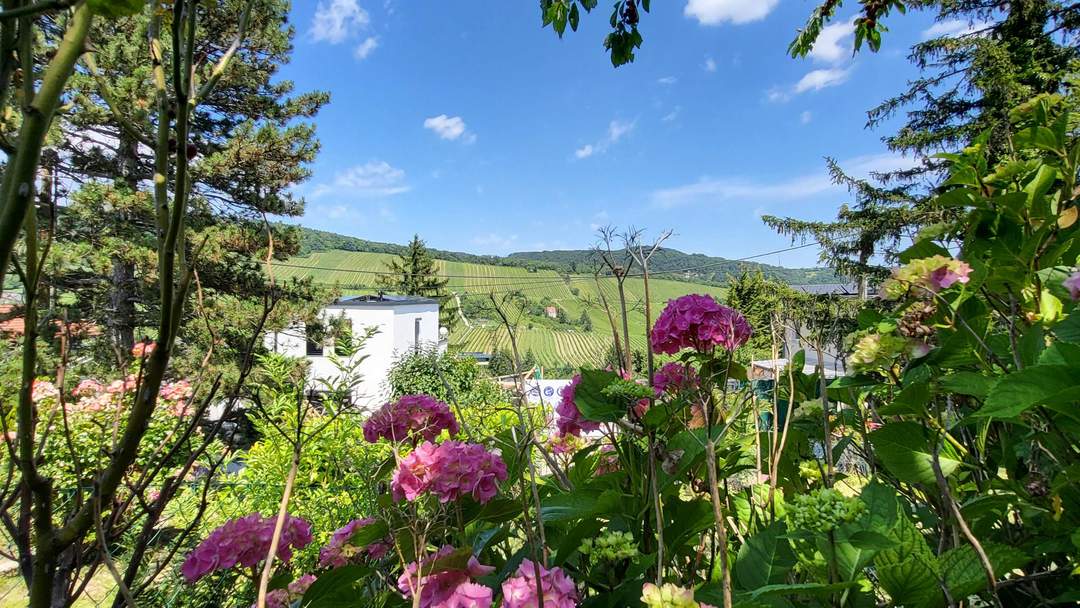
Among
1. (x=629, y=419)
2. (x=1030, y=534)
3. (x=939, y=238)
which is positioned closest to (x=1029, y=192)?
(x=939, y=238)

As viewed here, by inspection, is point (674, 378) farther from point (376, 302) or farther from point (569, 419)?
point (376, 302)

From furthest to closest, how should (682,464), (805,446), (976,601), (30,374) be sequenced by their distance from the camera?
(805,446) < (682,464) < (976,601) < (30,374)

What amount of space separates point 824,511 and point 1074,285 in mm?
502

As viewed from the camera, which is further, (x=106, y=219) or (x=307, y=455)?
(x=106, y=219)

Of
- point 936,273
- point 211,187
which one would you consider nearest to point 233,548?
point 936,273

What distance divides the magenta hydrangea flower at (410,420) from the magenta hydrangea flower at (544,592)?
22.2 inches

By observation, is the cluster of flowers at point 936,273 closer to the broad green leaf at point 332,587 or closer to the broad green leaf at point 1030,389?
the broad green leaf at point 1030,389

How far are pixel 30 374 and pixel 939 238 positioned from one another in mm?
1273

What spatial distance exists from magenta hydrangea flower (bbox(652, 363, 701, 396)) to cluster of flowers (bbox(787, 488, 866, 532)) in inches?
19.2

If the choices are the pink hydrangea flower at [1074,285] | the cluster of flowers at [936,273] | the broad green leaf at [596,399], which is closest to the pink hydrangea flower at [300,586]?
the broad green leaf at [596,399]

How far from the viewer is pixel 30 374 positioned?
0.47 metres

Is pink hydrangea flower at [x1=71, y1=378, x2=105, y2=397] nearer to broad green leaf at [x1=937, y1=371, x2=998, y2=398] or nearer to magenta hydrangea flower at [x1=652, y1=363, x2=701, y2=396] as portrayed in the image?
magenta hydrangea flower at [x1=652, y1=363, x2=701, y2=396]

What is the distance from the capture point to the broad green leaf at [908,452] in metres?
0.67

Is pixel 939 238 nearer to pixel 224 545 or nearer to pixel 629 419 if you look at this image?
pixel 629 419
